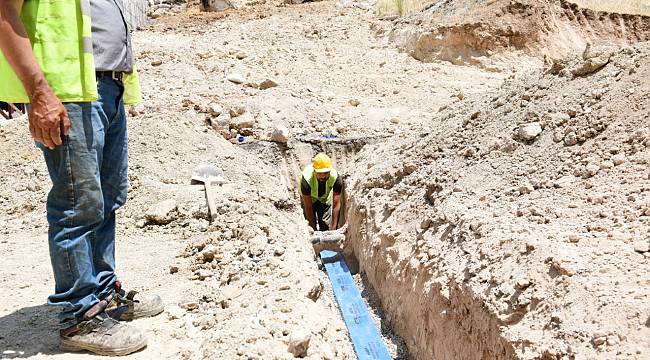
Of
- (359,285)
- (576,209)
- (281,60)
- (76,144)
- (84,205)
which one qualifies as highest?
(76,144)

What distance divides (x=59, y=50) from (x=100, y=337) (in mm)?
1210

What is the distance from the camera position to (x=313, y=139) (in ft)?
26.7

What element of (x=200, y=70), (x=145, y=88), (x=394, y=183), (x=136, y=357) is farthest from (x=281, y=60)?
(x=136, y=357)

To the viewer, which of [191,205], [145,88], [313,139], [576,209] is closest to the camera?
[576,209]

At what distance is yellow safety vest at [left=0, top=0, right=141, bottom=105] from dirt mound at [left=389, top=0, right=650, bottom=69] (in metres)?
9.64

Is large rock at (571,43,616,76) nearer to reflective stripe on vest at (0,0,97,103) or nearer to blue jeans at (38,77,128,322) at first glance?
blue jeans at (38,77,128,322)

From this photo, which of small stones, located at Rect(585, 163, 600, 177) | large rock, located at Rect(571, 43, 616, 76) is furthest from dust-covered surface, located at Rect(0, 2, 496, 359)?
large rock, located at Rect(571, 43, 616, 76)

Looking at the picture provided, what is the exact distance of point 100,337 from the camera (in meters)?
2.54

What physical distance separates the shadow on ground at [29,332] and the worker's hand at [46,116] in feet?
3.29

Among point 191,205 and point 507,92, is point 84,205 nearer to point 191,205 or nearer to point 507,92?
point 191,205

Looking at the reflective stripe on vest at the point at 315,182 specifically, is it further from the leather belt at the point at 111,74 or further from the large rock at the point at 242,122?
the leather belt at the point at 111,74

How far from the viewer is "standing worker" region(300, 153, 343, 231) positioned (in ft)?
22.8

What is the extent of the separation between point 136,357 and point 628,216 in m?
2.63

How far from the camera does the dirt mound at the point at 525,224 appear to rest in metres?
2.77
